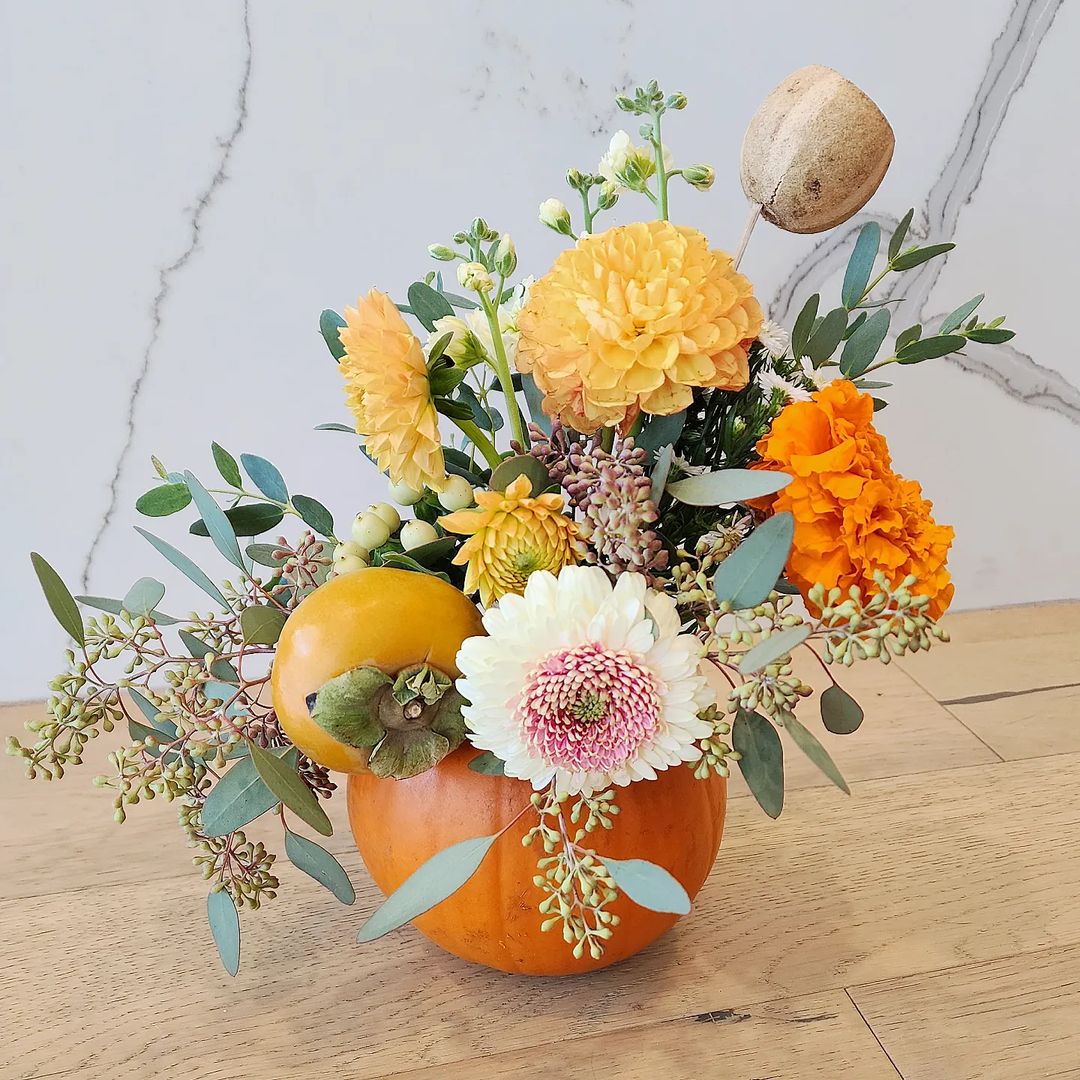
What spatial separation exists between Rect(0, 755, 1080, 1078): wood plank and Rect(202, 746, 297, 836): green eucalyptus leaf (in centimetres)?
14

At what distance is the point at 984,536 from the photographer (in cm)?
103

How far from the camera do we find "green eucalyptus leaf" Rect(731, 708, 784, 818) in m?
0.45

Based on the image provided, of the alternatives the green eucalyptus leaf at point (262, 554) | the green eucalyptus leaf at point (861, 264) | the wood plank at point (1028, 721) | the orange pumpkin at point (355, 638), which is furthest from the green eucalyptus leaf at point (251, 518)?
the wood plank at point (1028, 721)

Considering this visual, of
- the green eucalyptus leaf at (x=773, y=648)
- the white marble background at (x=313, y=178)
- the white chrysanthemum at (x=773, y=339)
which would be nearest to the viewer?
the green eucalyptus leaf at (x=773, y=648)

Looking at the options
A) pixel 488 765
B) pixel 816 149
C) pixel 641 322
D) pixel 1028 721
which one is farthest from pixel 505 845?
pixel 1028 721

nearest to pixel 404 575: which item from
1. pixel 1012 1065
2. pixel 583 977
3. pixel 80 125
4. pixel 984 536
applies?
pixel 583 977

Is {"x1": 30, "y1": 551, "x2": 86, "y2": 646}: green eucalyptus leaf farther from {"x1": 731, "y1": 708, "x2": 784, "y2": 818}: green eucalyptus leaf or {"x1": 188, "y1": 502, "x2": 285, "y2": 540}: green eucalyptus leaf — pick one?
{"x1": 731, "y1": 708, "x2": 784, "y2": 818}: green eucalyptus leaf

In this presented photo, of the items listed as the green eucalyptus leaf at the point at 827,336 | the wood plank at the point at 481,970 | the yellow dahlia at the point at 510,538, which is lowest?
the wood plank at the point at 481,970

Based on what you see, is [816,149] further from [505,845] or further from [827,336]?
[505,845]

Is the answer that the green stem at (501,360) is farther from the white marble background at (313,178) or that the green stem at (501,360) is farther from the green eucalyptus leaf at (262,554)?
the white marble background at (313,178)

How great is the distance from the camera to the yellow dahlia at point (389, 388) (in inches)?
17.1

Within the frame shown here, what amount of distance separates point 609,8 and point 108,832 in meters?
0.73

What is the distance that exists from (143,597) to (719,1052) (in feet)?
1.22

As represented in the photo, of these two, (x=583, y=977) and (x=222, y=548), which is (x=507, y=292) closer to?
(x=222, y=548)
